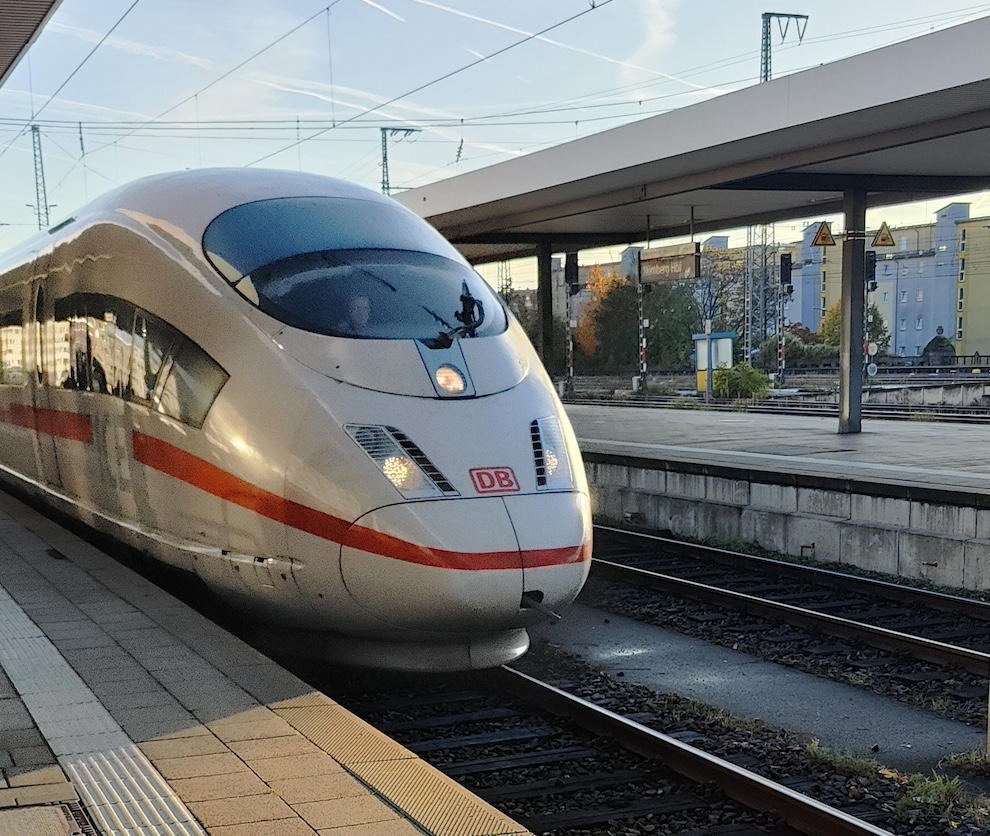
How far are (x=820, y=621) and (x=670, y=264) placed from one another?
12.3 meters

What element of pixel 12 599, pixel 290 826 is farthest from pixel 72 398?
pixel 290 826

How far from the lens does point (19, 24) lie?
11359 mm

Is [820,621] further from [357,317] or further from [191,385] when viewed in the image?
[191,385]

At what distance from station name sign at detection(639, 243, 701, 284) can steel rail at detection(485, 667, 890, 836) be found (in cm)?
1377

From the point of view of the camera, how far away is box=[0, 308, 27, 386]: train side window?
9.82 m

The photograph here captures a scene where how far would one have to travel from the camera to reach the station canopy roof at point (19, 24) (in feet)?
34.8

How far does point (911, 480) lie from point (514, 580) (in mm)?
7596

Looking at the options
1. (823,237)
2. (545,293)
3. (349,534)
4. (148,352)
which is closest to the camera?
(349,534)

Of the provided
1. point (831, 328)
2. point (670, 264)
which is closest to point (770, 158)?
point (670, 264)

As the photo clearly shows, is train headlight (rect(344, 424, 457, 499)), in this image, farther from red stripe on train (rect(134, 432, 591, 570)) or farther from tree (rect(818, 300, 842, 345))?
tree (rect(818, 300, 842, 345))

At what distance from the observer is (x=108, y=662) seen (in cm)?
572

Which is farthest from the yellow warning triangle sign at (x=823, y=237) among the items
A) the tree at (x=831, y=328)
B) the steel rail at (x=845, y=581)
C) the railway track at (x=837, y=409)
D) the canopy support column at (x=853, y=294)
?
the tree at (x=831, y=328)

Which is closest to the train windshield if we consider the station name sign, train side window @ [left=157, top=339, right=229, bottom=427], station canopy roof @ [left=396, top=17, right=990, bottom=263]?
train side window @ [left=157, top=339, right=229, bottom=427]

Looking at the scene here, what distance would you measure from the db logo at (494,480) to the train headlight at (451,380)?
21.1 inches
